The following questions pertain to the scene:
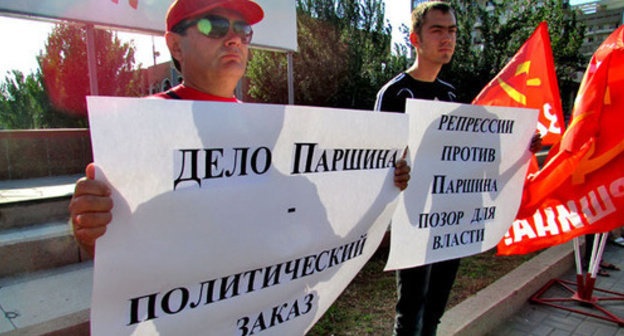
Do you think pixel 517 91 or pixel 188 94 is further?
pixel 517 91

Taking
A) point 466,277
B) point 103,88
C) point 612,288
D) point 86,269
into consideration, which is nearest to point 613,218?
point 466,277

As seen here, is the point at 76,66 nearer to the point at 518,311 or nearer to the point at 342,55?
the point at 342,55

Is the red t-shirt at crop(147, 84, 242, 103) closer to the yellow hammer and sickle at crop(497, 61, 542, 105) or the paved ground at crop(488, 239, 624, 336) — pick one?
the yellow hammer and sickle at crop(497, 61, 542, 105)

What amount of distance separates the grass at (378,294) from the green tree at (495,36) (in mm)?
12885

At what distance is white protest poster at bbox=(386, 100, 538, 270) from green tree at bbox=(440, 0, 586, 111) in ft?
47.2

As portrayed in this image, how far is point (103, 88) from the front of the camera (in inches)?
723

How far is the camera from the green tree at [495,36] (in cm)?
1611

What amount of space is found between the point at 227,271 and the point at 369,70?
15230mm

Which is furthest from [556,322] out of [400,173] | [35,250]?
[35,250]

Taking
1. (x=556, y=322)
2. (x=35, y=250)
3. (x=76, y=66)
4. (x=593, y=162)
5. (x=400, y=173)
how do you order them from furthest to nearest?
(x=76, y=66), (x=556, y=322), (x=35, y=250), (x=593, y=162), (x=400, y=173)

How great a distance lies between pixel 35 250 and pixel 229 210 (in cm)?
275

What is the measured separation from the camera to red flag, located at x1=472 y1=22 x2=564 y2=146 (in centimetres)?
293

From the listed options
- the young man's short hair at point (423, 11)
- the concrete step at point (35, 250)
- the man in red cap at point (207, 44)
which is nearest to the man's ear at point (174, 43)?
the man in red cap at point (207, 44)

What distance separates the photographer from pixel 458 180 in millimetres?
2184
